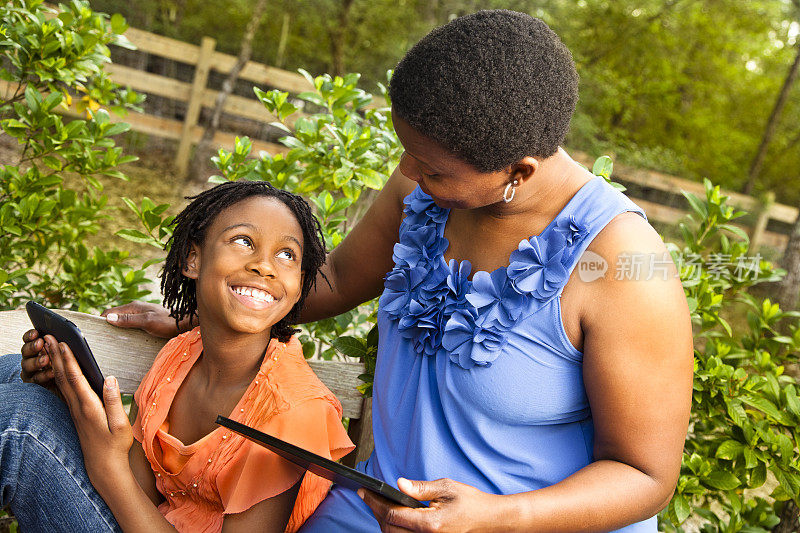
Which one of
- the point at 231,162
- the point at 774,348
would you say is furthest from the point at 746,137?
the point at 231,162

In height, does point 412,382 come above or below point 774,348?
below

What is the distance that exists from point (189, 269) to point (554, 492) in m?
1.03

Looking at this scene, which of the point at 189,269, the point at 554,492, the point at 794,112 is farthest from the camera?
the point at 794,112

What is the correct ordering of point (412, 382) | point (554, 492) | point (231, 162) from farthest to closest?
1. point (231, 162)
2. point (412, 382)
3. point (554, 492)

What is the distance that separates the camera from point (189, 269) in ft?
5.94

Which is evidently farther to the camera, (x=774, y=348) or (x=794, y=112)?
(x=794, y=112)

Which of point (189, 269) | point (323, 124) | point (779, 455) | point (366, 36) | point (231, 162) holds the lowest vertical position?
point (779, 455)

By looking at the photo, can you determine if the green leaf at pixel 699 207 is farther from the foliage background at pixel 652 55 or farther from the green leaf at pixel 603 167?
the foliage background at pixel 652 55

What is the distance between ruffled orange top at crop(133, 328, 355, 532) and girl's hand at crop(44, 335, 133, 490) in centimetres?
15

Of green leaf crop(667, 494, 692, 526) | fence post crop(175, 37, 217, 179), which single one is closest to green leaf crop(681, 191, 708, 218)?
green leaf crop(667, 494, 692, 526)

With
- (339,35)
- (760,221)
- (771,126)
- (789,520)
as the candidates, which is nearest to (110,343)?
(789,520)

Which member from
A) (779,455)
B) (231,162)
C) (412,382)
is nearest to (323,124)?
(231,162)

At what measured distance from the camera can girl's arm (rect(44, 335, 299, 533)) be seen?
5.04 feet

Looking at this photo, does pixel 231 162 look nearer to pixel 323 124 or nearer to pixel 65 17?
pixel 323 124
